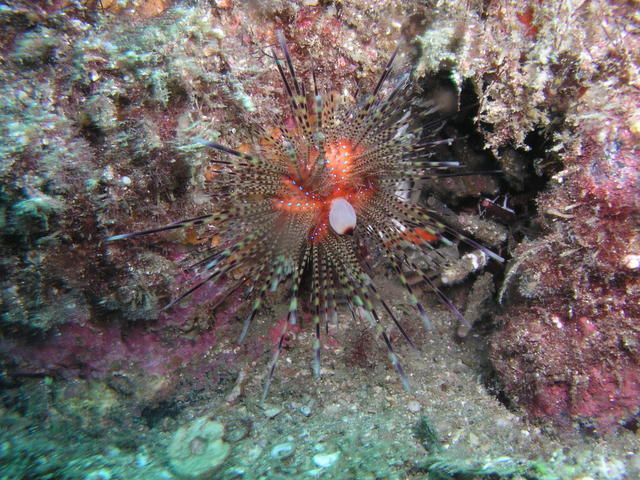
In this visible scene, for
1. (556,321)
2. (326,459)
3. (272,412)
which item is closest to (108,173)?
(272,412)

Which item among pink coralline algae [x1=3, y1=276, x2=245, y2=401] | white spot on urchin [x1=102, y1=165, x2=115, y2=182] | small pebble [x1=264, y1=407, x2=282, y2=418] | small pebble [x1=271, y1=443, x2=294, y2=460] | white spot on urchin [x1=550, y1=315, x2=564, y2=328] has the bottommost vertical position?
small pebble [x1=271, y1=443, x2=294, y2=460]

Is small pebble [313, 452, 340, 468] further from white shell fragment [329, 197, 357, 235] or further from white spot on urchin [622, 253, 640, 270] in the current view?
white spot on urchin [622, 253, 640, 270]

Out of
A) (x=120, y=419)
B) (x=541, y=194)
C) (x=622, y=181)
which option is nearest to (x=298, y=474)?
(x=120, y=419)

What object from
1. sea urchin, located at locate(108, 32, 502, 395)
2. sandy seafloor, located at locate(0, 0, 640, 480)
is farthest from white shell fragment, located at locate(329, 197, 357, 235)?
sandy seafloor, located at locate(0, 0, 640, 480)

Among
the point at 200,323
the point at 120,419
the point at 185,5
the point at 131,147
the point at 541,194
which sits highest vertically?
the point at 185,5

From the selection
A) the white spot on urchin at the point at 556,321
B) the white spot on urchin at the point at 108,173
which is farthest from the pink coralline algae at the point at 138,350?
the white spot on urchin at the point at 556,321

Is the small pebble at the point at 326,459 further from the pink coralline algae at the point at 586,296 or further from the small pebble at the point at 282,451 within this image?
the pink coralline algae at the point at 586,296

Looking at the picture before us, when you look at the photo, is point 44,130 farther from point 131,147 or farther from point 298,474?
point 298,474

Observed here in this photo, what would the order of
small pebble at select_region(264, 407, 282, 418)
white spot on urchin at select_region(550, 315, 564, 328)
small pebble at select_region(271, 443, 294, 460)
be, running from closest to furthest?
small pebble at select_region(271, 443, 294, 460) → white spot on urchin at select_region(550, 315, 564, 328) → small pebble at select_region(264, 407, 282, 418)

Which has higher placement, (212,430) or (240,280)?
(240,280)
